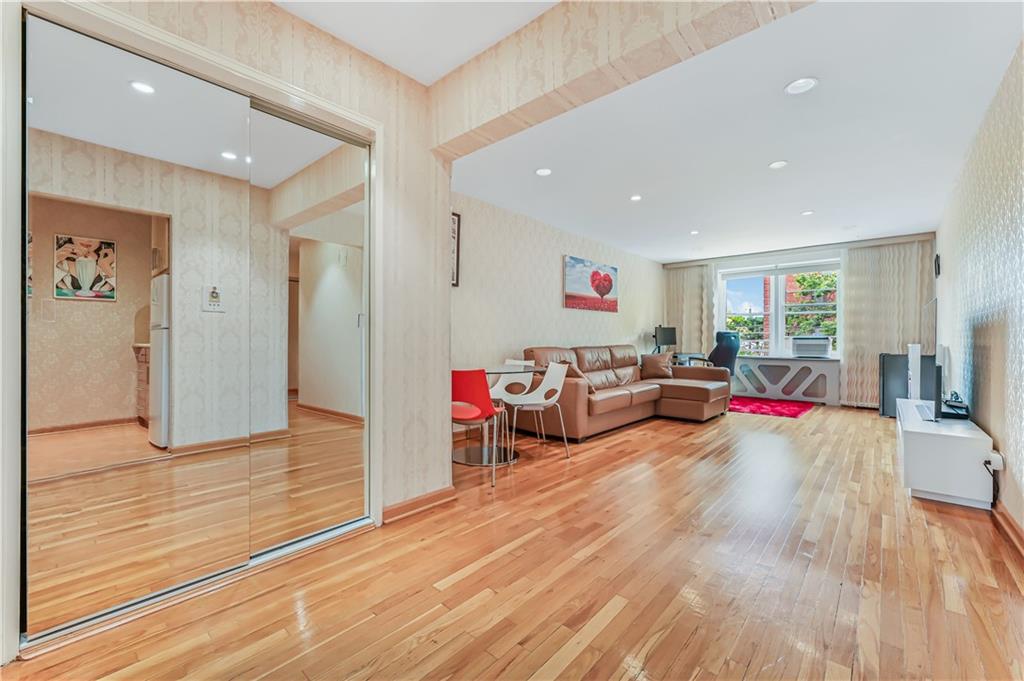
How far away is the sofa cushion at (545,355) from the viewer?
4973mm

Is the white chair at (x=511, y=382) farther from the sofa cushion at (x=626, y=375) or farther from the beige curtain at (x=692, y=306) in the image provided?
the beige curtain at (x=692, y=306)

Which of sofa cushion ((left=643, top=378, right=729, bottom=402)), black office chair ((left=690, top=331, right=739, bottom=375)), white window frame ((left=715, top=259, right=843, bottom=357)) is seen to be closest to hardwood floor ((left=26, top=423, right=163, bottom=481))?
sofa cushion ((left=643, top=378, right=729, bottom=402))

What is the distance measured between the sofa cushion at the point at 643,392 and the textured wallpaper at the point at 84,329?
446 cm

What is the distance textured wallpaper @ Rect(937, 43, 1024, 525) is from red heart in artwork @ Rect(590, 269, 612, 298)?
153 inches

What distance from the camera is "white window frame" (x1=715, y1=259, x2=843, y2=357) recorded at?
6949 millimetres

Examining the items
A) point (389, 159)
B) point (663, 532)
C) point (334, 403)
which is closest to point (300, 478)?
point (334, 403)

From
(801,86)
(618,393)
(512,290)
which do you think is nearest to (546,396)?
(618,393)

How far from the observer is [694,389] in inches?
213

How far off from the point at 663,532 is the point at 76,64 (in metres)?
3.40

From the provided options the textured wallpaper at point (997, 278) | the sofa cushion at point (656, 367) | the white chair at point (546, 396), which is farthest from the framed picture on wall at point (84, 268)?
the sofa cushion at point (656, 367)

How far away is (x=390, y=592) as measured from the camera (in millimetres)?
1804

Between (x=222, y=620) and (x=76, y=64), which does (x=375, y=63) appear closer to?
(x=76, y=64)

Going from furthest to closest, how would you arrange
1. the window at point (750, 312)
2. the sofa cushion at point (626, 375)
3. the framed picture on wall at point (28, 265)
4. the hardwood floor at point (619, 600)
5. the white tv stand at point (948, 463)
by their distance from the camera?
the window at point (750, 312) < the sofa cushion at point (626, 375) < the white tv stand at point (948, 463) < the framed picture on wall at point (28, 265) < the hardwood floor at point (619, 600)

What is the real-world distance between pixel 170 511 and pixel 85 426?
80 cm
